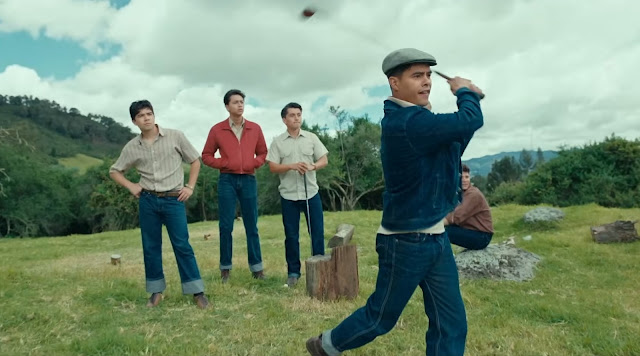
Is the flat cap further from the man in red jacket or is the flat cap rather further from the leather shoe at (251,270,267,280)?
the leather shoe at (251,270,267,280)

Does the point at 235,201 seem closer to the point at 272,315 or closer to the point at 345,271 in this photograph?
the point at 345,271

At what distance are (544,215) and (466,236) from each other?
8.99 meters

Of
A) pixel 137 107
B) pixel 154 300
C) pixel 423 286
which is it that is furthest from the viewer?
pixel 154 300

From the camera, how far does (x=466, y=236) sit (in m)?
8.02

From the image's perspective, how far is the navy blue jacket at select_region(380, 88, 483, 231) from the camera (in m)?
3.10

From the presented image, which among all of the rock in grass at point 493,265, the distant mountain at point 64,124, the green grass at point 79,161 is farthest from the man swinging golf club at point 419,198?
the distant mountain at point 64,124

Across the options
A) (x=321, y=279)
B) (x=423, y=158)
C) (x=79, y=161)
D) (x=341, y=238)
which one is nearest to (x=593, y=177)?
(x=341, y=238)

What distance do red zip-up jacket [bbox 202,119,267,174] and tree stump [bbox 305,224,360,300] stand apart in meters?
1.84

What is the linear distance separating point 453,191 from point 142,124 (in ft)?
13.8

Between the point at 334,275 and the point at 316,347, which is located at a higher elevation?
the point at 334,275

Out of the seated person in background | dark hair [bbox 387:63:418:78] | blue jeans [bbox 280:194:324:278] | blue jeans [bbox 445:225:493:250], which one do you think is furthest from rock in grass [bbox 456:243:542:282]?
dark hair [bbox 387:63:418:78]

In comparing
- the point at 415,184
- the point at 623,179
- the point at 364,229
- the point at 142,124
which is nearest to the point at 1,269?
the point at 142,124

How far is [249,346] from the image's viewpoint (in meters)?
4.76

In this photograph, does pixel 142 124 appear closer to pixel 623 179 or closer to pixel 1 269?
pixel 1 269
